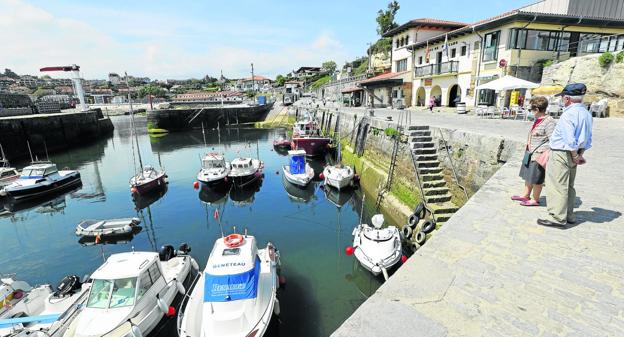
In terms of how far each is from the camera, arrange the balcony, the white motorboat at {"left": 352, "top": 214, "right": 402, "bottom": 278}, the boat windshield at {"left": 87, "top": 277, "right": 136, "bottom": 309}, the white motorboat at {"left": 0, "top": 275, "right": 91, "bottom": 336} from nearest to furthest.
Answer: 1. the white motorboat at {"left": 0, "top": 275, "right": 91, "bottom": 336}
2. the boat windshield at {"left": 87, "top": 277, "right": 136, "bottom": 309}
3. the white motorboat at {"left": 352, "top": 214, "right": 402, "bottom": 278}
4. the balcony

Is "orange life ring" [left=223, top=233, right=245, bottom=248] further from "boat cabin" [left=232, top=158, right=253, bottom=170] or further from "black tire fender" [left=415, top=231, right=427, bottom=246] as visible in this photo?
"boat cabin" [left=232, top=158, right=253, bottom=170]

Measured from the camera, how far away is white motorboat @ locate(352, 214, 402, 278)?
1058 cm

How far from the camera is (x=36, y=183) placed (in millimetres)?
22031

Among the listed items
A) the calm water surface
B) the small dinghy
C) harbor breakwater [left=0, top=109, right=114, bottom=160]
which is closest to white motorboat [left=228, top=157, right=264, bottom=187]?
the calm water surface

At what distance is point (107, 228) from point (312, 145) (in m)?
19.2

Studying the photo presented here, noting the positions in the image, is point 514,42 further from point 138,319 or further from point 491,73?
point 138,319

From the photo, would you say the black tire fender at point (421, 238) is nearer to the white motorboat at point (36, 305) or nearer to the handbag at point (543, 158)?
the handbag at point (543, 158)

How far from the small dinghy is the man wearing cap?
58.6 feet

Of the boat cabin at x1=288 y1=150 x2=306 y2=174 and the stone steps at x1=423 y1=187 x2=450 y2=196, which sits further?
the boat cabin at x1=288 y1=150 x2=306 y2=174

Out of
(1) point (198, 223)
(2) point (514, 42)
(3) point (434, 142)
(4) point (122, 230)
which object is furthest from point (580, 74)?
(4) point (122, 230)

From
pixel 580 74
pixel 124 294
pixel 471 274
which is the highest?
pixel 580 74

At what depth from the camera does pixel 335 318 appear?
942cm

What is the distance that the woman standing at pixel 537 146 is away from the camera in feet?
19.3

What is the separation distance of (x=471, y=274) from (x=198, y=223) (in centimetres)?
1576
